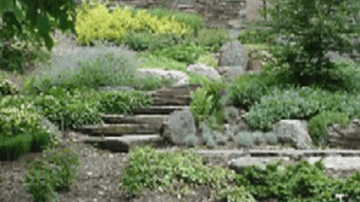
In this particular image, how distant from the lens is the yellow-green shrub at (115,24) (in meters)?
13.5

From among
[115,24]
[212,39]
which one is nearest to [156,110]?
[115,24]

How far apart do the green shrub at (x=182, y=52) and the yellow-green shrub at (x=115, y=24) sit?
1.23 meters

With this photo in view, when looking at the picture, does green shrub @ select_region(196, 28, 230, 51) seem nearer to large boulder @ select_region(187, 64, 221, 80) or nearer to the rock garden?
the rock garden

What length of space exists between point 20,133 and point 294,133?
358cm

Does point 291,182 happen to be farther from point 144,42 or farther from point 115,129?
point 144,42

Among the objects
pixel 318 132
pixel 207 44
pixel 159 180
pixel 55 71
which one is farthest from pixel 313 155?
pixel 207 44

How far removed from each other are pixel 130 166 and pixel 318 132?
306cm

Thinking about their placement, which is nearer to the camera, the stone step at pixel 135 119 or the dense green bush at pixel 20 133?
the dense green bush at pixel 20 133

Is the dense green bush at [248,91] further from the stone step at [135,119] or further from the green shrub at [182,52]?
the green shrub at [182,52]

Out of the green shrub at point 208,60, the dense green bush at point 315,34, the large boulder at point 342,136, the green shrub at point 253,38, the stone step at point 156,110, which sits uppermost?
the dense green bush at point 315,34

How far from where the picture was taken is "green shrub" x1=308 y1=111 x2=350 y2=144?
8047 millimetres

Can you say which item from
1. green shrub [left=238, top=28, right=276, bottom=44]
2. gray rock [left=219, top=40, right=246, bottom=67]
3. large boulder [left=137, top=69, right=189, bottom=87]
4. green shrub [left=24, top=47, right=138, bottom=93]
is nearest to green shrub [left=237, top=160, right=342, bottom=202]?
green shrub [left=24, top=47, right=138, bottom=93]

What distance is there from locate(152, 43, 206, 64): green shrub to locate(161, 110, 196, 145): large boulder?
4.70 meters

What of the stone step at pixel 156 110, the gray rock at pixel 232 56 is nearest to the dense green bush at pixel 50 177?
the stone step at pixel 156 110
